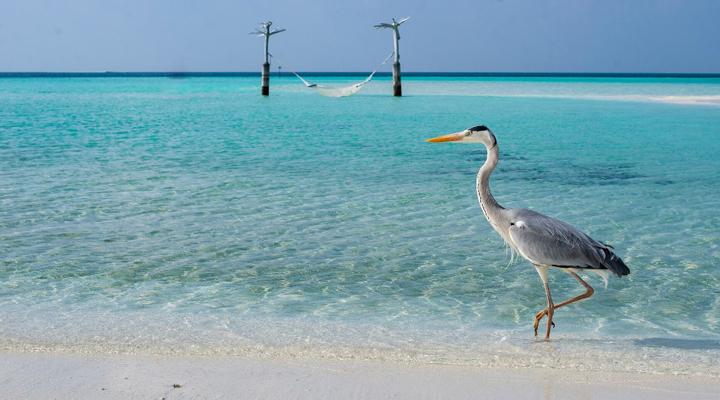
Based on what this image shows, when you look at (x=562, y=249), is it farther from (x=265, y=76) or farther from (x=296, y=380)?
(x=265, y=76)

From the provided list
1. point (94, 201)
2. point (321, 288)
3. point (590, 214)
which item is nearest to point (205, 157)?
point (94, 201)

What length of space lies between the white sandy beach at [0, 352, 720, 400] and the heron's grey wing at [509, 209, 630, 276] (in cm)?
71

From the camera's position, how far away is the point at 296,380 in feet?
12.7

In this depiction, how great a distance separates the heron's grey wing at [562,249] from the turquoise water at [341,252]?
56cm

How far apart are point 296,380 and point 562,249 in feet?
6.06

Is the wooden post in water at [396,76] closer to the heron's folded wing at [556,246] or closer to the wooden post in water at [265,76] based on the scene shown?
the wooden post in water at [265,76]

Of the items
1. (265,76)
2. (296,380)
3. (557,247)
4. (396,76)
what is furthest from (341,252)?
(265,76)

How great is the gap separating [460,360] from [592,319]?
1.47 m

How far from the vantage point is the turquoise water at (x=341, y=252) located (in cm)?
486

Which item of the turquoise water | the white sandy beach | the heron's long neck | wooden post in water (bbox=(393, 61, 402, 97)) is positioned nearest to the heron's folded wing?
the heron's long neck

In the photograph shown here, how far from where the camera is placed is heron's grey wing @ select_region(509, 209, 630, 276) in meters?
4.47

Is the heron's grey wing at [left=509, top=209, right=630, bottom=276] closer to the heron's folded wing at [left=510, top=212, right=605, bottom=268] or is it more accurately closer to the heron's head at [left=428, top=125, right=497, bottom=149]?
the heron's folded wing at [left=510, top=212, right=605, bottom=268]

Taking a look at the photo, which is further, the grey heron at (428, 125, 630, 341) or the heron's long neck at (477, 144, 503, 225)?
the heron's long neck at (477, 144, 503, 225)

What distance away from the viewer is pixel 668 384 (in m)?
3.88
